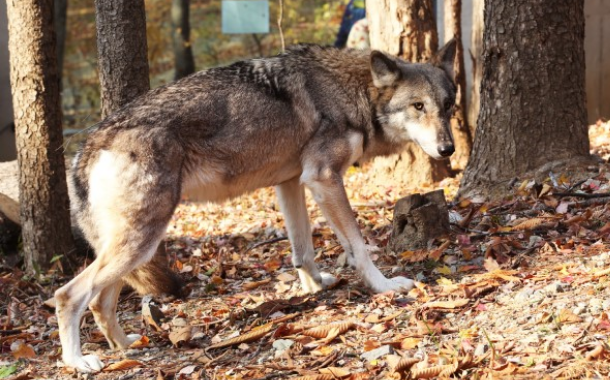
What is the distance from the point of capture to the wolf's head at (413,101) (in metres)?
5.48

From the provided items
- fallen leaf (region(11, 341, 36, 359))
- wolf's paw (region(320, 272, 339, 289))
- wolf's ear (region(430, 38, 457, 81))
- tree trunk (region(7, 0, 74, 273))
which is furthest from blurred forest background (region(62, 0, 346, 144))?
fallen leaf (region(11, 341, 36, 359))

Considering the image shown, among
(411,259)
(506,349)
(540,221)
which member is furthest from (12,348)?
(540,221)

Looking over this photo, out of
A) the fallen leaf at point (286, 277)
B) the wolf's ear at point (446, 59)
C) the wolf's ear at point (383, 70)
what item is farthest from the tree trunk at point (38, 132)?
the wolf's ear at point (446, 59)

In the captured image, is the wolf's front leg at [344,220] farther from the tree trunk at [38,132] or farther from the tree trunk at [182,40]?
the tree trunk at [182,40]

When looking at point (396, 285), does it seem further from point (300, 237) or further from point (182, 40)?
point (182, 40)

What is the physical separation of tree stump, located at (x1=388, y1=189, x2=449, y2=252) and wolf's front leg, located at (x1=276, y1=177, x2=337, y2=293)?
2.25 ft

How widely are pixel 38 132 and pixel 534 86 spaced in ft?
14.4

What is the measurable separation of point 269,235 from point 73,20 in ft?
51.2

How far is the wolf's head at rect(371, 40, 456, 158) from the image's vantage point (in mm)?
5477

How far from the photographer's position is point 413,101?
5.56 metres

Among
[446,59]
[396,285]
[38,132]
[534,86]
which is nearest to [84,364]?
[396,285]

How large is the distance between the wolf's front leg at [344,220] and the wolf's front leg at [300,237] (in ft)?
1.30

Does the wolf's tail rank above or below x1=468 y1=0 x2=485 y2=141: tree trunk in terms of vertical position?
below

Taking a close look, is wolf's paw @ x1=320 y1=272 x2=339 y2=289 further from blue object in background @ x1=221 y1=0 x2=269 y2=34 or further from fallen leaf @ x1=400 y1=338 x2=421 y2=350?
blue object in background @ x1=221 y1=0 x2=269 y2=34
